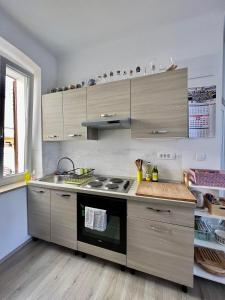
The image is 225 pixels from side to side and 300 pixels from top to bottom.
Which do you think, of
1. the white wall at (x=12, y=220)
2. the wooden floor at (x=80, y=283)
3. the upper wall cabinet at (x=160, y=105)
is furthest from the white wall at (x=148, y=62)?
the wooden floor at (x=80, y=283)

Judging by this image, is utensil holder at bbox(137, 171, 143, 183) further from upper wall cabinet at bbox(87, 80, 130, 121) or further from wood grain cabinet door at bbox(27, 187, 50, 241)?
wood grain cabinet door at bbox(27, 187, 50, 241)

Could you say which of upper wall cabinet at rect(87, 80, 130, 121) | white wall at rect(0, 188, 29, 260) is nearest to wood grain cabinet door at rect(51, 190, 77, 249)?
white wall at rect(0, 188, 29, 260)

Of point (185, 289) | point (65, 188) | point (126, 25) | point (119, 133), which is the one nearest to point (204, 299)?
point (185, 289)

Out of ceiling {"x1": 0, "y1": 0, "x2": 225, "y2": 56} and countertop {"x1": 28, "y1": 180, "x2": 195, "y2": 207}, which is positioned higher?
ceiling {"x1": 0, "y1": 0, "x2": 225, "y2": 56}

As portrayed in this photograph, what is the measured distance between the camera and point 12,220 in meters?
1.79

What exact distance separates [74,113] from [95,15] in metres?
1.09

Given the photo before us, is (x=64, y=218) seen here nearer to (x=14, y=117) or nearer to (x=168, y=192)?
(x=168, y=192)

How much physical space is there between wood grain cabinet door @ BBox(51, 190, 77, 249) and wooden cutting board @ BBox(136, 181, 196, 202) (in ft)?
2.51

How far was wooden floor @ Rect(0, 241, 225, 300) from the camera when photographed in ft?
4.34

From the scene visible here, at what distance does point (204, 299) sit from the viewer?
1283 millimetres

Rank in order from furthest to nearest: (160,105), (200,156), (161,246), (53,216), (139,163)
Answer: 1. (139,163)
2. (53,216)
3. (200,156)
4. (160,105)
5. (161,246)

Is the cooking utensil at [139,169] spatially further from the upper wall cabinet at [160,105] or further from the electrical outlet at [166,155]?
the upper wall cabinet at [160,105]

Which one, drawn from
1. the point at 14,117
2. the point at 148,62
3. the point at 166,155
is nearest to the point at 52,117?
the point at 14,117

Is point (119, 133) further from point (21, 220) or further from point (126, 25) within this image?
point (21, 220)
